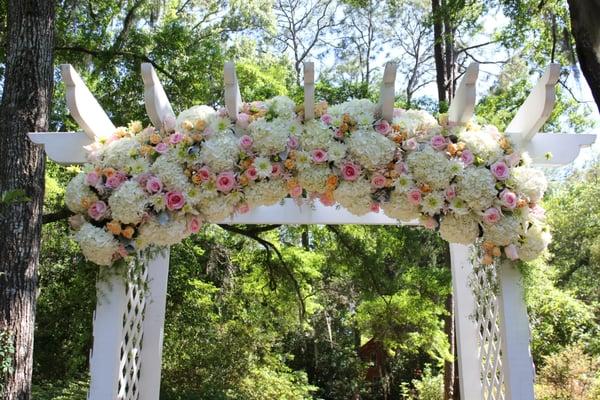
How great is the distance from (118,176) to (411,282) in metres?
4.81

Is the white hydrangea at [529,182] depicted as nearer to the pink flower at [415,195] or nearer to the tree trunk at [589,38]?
the pink flower at [415,195]

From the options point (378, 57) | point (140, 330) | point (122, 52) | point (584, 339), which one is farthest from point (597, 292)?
point (140, 330)

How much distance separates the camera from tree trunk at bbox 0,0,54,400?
145 inches

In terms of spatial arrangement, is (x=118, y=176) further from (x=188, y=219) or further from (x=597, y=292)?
(x=597, y=292)

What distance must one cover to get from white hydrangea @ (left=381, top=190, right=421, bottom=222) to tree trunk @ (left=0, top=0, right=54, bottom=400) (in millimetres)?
2415

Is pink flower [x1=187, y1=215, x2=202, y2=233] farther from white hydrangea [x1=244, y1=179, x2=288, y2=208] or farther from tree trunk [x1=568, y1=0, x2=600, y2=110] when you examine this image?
tree trunk [x1=568, y1=0, x2=600, y2=110]

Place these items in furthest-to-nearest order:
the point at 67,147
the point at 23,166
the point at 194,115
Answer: the point at 23,166 → the point at 67,147 → the point at 194,115

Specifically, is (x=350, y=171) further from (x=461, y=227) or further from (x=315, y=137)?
(x=461, y=227)

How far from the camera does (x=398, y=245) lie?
6.88 meters

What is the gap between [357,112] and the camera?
9.41ft

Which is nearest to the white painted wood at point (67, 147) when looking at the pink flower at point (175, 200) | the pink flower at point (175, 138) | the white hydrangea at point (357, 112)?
the pink flower at point (175, 138)

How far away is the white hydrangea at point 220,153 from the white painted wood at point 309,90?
384 millimetres

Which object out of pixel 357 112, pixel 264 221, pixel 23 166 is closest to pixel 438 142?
pixel 357 112

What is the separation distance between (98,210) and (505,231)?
6.27 ft
